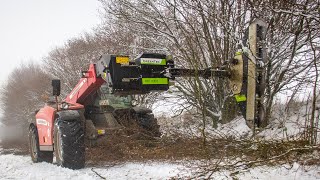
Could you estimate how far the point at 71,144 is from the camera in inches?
272

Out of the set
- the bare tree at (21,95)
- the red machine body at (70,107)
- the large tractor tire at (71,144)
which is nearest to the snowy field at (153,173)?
the large tractor tire at (71,144)

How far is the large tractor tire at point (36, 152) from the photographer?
8.98m

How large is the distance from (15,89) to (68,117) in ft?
108

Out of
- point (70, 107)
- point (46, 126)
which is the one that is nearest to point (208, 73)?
point (70, 107)

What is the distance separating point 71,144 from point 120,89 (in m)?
1.89

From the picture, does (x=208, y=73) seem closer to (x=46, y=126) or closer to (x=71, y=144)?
(x=71, y=144)

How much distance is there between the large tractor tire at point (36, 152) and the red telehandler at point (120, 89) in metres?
0.25

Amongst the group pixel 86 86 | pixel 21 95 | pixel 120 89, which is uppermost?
pixel 120 89

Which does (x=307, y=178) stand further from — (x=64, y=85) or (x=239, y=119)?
(x=64, y=85)

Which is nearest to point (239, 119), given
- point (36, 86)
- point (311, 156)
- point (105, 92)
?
point (105, 92)

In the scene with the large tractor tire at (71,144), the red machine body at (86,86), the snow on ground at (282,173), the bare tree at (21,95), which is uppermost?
the red machine body at (86,86)

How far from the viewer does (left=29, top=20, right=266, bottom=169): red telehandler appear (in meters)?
5.47

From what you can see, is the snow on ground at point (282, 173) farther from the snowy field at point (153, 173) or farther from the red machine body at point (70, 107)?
the red machine body at point (70, 107)

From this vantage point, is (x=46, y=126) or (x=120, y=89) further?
(x=46, y=126)
